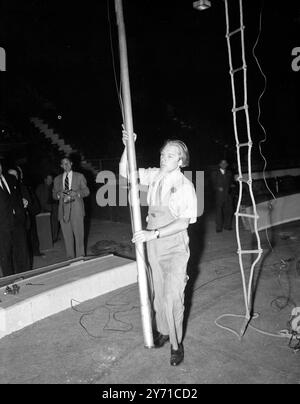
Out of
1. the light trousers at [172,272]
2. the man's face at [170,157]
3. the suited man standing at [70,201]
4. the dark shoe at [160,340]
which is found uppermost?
the man's face at [170,157]

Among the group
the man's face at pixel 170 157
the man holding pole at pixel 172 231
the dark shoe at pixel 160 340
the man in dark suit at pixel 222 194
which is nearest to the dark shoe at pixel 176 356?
the man holding pole at pixel 172 231

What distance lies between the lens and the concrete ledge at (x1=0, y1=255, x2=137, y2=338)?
4.29 metres

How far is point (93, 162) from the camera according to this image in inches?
654

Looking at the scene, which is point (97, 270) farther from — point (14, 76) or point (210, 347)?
point (14, 76)

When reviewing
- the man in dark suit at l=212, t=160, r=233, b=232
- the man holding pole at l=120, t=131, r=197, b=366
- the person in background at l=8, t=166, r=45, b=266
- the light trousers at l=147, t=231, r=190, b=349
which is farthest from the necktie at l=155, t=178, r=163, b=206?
the man in dark suit at l=212, t=160, r=233, b=232

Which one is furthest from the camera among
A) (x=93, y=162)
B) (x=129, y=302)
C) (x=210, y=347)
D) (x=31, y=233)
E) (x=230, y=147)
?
(x=230, y=147)

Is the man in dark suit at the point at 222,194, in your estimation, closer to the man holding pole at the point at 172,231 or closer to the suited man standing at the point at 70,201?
the suited man standing at the point at 70,201

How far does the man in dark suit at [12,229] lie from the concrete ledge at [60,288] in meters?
0.67

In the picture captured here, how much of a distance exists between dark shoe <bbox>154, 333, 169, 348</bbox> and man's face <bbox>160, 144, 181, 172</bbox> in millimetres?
1874

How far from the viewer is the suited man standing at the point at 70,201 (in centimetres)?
679

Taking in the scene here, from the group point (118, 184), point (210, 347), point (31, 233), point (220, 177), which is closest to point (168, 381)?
point (210, 347)

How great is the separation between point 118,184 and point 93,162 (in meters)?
4.36

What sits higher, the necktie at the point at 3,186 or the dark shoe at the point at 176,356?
the necktie at the point at 3,186

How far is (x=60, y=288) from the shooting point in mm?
4789
